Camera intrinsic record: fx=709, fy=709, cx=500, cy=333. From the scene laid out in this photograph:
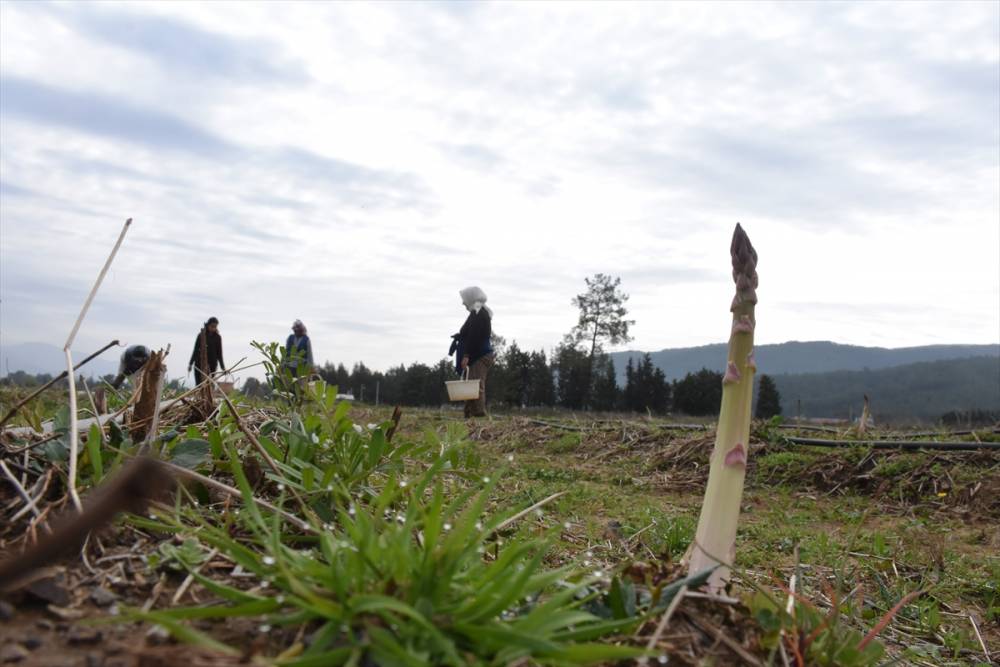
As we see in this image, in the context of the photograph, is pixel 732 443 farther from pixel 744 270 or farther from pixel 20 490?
pixel 20 490

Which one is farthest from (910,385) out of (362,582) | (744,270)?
(362,582)

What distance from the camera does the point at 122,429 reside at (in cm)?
232

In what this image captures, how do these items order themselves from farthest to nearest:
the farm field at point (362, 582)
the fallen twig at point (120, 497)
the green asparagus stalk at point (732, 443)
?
the green asparagus stalk at point (732, 443) → the farm field at point (362, 582) → the fallen twig at point (120, 497)

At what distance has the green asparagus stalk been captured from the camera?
75.2 inches

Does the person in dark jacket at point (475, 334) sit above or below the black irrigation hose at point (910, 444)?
above

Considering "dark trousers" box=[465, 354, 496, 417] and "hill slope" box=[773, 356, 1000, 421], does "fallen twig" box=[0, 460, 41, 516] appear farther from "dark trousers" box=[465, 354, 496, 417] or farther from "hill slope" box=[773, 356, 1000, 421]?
"hill slope" box=[773, 356, 1000, 421]

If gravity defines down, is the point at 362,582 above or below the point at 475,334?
below

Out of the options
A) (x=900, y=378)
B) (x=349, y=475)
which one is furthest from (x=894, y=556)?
(x=900, y=378)

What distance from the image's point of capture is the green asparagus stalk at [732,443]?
75.2 inches

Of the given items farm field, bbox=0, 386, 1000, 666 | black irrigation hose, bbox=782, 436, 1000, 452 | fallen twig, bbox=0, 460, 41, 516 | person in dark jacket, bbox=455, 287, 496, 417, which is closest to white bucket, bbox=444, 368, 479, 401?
person in dark jacket, bbox=455, 287, 496, 417

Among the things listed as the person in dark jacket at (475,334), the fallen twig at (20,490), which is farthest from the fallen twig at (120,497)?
the person in dark jacket at (475,334)

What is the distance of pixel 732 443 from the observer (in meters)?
2.03

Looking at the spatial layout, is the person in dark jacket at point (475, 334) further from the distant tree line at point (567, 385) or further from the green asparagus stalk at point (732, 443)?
the distant tree line at point (567, 385)

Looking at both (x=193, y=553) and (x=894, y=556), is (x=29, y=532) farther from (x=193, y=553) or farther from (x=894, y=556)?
(x=894, y=556)
